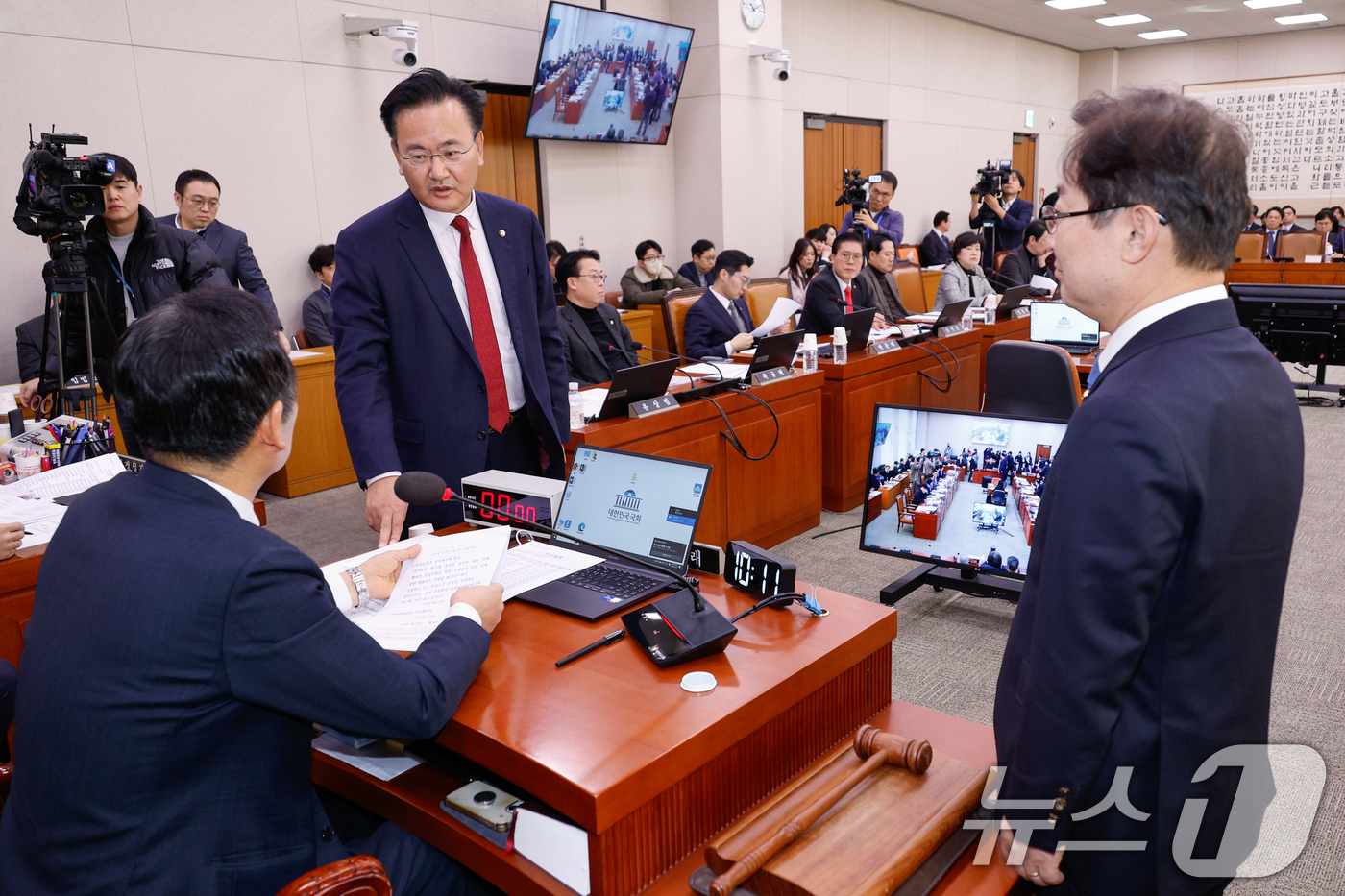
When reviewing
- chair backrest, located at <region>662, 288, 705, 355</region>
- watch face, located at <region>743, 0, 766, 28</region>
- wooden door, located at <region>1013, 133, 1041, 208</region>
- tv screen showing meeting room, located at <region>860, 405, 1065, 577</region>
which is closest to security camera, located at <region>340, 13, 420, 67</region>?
chair backrest, located at <region>662, 288, 705, 355</region>

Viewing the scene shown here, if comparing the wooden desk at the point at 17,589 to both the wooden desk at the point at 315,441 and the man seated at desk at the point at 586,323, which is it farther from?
the wooden desk at the point at 315,441

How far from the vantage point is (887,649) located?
4.72ft

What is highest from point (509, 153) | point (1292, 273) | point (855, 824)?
point (509, 153)

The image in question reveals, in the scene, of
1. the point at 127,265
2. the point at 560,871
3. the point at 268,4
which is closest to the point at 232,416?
the point at 560,871

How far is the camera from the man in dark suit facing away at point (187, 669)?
3.16ft

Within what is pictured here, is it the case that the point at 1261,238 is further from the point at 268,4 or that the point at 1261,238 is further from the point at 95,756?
the point at 95,756

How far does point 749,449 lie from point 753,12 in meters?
5.04

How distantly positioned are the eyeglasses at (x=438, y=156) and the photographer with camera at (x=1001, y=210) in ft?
22.2

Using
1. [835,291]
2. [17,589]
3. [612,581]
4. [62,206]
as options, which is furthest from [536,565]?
[835,291]

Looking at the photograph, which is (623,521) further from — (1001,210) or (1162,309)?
(1001,210)

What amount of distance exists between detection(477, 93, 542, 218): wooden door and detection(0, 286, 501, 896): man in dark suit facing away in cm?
547

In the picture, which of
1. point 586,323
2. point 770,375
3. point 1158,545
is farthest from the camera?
A: point 586,323

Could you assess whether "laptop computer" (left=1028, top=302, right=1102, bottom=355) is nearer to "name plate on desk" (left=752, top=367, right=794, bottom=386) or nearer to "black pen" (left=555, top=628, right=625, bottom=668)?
"name plate on desk" (left=752, top=367, right=794, bottom=386)

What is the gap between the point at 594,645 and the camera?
1.30 m
